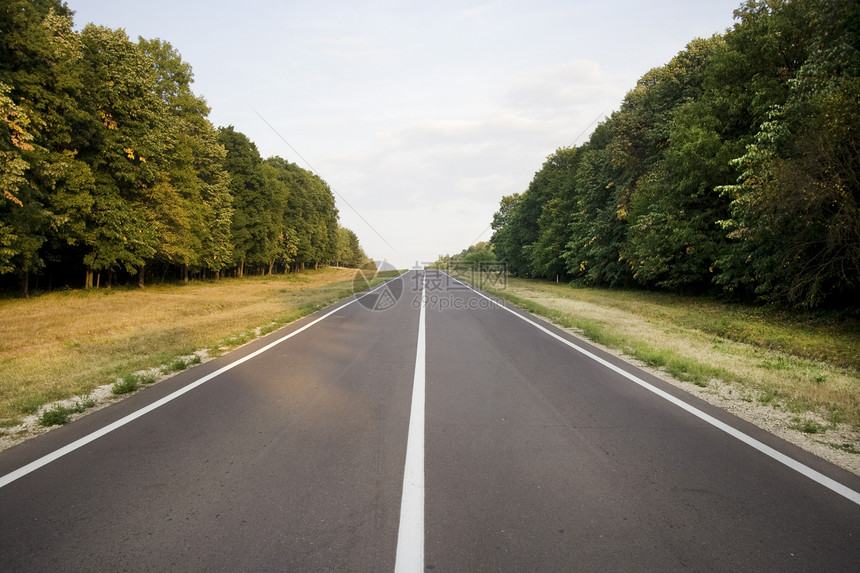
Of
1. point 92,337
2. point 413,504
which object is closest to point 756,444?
point 413,504

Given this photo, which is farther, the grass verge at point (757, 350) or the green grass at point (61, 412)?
the grass verge at point (757, 350)

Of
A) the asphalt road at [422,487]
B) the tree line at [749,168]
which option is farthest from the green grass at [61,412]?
the tree line at [749,168]

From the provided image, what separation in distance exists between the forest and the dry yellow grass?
3221mm

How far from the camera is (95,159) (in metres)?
22.6

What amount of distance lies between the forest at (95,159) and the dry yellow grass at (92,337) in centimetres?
322

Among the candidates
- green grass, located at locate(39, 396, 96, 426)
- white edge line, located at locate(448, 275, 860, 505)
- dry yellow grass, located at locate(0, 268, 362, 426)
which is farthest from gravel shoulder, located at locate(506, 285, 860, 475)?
dry yellow grass, located at locate(0, 268, 362, 426)

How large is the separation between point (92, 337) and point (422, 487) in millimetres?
11815

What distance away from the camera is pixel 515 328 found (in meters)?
12.8

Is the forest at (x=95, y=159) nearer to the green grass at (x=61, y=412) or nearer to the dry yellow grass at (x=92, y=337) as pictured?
the dry yellow grass at (x=92, y=337)

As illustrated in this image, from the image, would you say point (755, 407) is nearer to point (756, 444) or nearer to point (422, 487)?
point (756, 444)

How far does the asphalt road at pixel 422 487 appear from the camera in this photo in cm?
262

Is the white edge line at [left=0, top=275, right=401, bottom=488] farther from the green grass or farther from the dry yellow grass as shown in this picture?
the dry yellow grass

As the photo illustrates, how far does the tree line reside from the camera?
11.1m

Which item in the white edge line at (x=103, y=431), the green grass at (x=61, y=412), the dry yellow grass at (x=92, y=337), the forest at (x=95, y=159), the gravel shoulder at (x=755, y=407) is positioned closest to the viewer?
the white edge line at (x=103, y=431)
